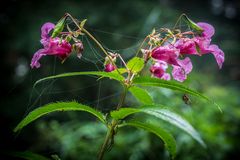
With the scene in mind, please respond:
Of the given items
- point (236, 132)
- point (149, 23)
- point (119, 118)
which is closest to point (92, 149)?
point (236, 132)

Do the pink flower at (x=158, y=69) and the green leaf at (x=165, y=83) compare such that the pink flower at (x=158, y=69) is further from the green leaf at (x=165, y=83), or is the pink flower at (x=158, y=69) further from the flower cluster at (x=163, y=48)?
the green leaf at (x=165, y=83)

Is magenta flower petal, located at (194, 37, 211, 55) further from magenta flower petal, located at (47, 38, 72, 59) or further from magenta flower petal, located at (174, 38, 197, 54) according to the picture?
magenta flower petal, located at (47, 38, 72, 59)

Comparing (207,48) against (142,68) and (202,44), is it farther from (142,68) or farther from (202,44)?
(142,68)

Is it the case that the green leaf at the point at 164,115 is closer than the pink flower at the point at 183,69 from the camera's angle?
Yes

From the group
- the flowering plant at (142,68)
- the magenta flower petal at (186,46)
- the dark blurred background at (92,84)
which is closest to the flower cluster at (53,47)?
the flowering plant at (142,68)

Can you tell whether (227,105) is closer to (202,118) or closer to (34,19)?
(202,118)

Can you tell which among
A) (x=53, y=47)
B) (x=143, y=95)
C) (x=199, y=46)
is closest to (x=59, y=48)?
(x=53, y=47)

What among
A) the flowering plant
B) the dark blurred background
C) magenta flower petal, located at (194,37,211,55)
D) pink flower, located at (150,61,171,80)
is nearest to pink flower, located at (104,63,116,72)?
the flowering plant

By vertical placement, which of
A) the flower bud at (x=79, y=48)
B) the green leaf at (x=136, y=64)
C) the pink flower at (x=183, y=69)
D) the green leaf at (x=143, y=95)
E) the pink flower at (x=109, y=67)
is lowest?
the green leaf at (x=143, y=95)

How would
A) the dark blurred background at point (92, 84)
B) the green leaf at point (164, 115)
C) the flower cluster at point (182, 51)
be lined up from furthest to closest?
the dark blurred background at point (92, 84)
the flower cluster at point (182, 51)
the green leaf at point (164, 115)
